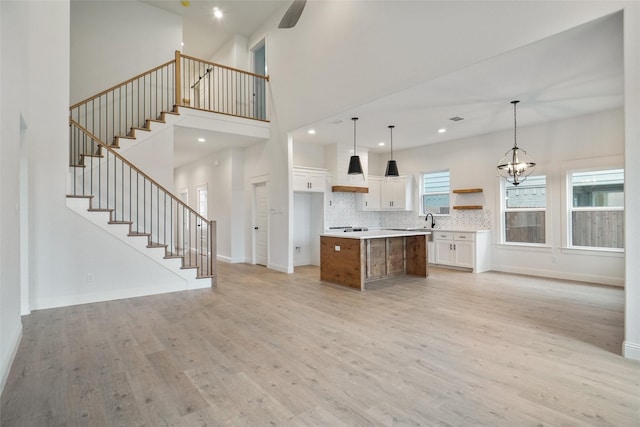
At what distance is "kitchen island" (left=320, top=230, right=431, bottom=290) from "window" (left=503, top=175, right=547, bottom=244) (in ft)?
6.76

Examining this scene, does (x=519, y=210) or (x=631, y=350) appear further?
(x=519, y=210)

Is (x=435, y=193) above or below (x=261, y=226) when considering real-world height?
above

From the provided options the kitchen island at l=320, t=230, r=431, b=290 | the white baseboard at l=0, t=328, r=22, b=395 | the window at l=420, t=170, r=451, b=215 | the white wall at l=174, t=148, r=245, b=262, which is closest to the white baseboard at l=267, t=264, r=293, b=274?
the kitchen island at l=320, t=230, r=431, b=290

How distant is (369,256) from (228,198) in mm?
4365

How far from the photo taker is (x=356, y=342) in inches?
124

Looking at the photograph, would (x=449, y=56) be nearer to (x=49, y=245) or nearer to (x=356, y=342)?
(x=356, y=342)

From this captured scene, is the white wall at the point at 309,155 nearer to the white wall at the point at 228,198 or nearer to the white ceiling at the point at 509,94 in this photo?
the white ceiling at the point at 509,94

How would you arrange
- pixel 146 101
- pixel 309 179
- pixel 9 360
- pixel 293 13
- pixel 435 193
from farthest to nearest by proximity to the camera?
1. pixel 435 193
2. pixel 309 179
3. pixel 146 101
4. pixel 293 13
5. pixel 9 360

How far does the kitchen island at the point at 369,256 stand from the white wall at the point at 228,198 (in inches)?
126

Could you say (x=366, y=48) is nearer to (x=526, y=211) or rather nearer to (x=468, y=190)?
(x=468, y=190)

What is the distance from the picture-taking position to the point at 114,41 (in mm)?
7098

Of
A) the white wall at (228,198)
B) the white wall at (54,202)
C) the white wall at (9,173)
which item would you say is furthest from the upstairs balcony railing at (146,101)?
the white wall at (9,173)

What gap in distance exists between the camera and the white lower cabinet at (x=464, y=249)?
6785 mm

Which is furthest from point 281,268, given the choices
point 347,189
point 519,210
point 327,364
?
point 519,210
